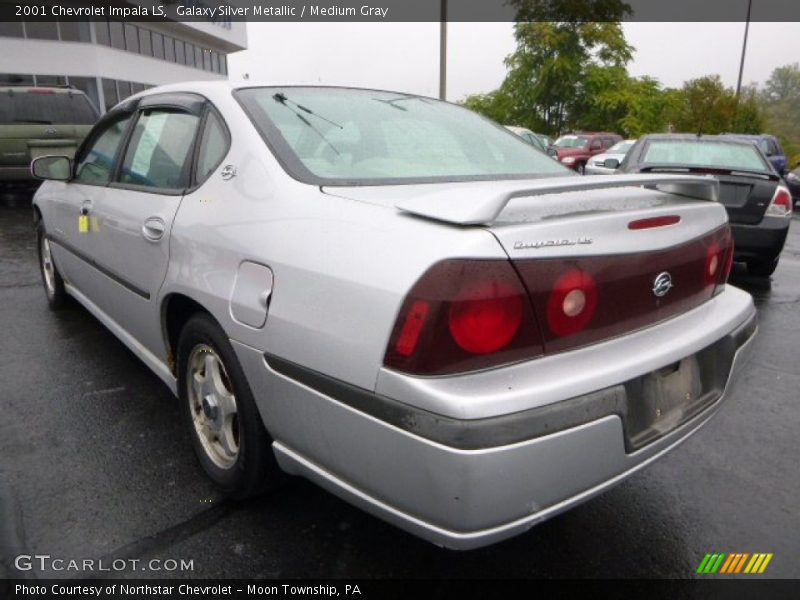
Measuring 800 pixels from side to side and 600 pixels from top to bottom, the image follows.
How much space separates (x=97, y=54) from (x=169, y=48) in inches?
302

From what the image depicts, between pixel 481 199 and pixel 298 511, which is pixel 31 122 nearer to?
pixel 298 511

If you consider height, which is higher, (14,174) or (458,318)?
(458,318)

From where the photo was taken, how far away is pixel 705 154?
255 inches

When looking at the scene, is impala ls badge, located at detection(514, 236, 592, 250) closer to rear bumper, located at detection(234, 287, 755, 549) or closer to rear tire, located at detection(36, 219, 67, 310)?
rear bumper, located at detection(234, 287, 755, 549)

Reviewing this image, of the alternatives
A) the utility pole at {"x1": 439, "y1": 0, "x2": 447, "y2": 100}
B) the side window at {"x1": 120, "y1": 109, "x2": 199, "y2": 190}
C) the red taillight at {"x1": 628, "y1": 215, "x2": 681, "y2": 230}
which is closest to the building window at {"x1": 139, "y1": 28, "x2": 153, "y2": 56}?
the utility pole at {"x1": 439, "y1": 0, "x2": 447, "y2": 100}

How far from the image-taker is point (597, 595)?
1.89 meters

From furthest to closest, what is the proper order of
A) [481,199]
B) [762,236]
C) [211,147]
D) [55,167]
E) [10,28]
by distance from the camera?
[10,28] < [762,236] < [55,167] < [211,147] < [481,199]

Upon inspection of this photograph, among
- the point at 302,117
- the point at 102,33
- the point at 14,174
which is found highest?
the point at 102,33

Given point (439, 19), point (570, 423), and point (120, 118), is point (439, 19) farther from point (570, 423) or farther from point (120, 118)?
point (570, 423)

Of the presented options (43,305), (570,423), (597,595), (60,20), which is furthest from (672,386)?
(60,20)

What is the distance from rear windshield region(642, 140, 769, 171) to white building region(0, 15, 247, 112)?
24.6m

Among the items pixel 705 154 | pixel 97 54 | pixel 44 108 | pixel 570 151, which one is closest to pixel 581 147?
pixel 570 151

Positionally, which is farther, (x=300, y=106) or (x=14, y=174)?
(x=14, y=174)

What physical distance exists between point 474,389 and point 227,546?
3.74 ft
